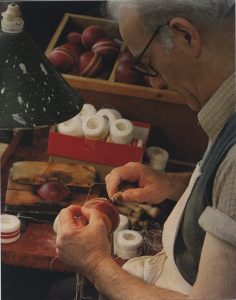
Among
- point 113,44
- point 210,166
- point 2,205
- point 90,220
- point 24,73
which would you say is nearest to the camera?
point 24,73

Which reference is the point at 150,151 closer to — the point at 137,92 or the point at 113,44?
the point at 137,92

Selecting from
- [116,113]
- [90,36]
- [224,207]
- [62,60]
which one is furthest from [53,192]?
[90,36]

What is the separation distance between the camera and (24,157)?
2.15 meters

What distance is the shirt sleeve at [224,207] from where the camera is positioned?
3.46 ft

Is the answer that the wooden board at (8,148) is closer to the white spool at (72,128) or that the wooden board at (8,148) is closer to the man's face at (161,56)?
the white spool at (72,128)

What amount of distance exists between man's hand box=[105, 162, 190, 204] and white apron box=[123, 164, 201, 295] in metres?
0.12

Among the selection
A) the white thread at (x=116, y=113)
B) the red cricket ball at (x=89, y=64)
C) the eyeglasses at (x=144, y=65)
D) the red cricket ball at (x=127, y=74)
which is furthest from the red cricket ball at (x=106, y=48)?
the eyeglasses at (x=144, y=65)

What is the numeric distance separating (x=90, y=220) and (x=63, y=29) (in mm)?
1468

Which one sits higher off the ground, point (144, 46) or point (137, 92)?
point (144, 46)

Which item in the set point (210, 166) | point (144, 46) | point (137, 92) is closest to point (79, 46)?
point (137, 92)

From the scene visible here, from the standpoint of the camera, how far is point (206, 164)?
1294 mm

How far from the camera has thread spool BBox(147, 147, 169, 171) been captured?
2.12 m

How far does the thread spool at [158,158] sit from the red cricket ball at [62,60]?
50 cm

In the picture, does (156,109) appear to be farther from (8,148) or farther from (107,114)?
(8,148)
